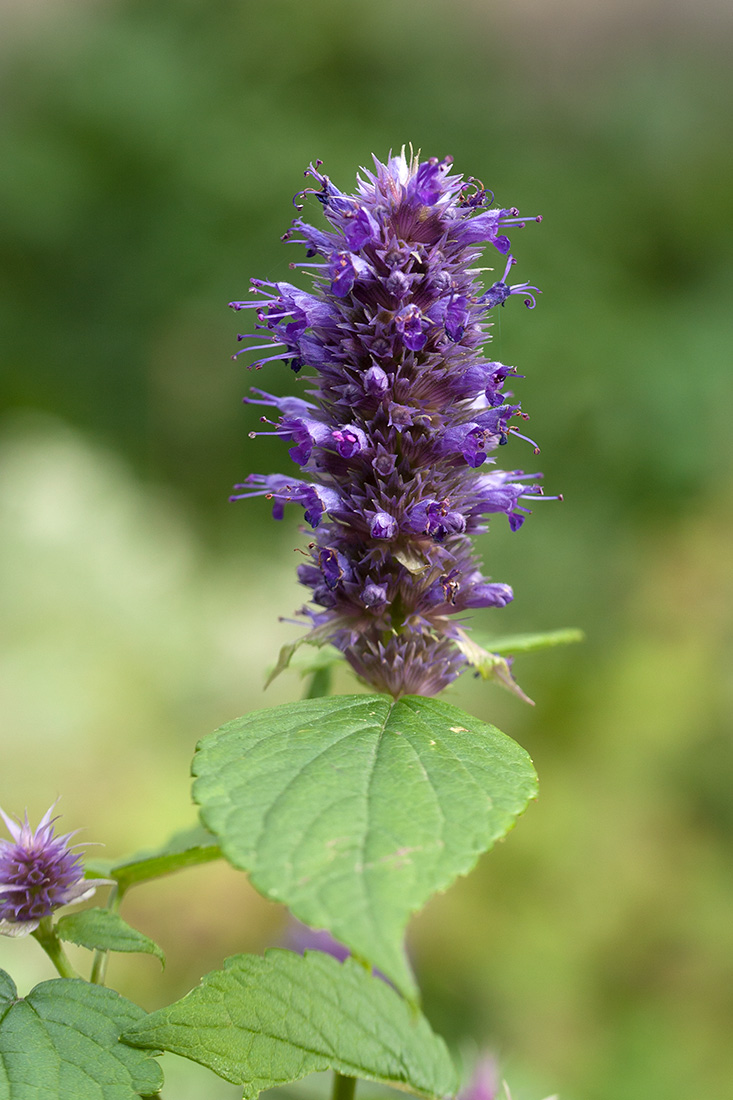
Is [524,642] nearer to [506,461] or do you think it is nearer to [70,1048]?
[70,1048]

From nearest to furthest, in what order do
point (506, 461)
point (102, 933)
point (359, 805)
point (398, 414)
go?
point (359, 805) < point (102, 933) < point (398, 414) < point (506, 461)

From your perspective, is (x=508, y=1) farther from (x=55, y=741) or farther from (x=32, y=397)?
(x=55, y=741)

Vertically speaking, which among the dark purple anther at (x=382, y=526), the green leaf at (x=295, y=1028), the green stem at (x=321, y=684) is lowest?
the green leaf at (x=295, y=1028)

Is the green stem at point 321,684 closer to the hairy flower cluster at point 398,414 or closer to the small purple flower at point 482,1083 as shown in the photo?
the hairy flower cluster at point 398,414

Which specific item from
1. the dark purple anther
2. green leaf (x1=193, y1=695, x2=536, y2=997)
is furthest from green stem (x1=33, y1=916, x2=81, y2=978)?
the dark purple anther

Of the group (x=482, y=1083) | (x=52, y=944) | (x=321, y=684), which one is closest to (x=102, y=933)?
(x=52, y=944)

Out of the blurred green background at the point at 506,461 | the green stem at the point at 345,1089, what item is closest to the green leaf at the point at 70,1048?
the green stem at the point at 345,1089

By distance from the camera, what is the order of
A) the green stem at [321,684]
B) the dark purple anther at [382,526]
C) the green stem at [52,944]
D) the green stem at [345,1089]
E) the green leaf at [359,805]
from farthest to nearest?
1. the green stem at [321,684]
2. the dark purple anther at [382,526]
3. the green stem at [345,1089]
4. the green stem at [52,944]
5. the green leaf at [359,805]
